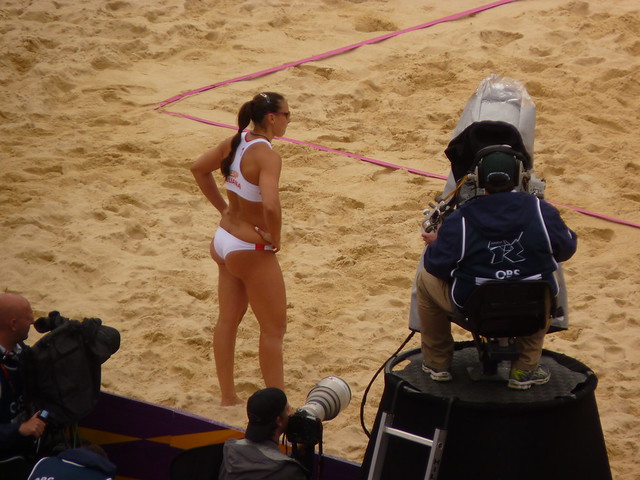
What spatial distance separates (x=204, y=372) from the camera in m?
6.34

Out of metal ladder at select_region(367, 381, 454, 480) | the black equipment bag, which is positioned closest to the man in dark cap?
metal ladder at select_region(367, 381, 454, 480)

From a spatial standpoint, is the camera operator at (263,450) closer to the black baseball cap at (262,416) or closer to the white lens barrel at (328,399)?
the black baseball cap at (262,416)

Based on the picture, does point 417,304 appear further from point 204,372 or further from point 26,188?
point 26,188

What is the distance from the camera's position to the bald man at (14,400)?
14.1 feet

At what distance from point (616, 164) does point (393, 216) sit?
6.80 feet

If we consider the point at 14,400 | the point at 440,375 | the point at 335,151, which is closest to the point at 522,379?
the point at 440,375

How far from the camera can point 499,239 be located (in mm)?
4031

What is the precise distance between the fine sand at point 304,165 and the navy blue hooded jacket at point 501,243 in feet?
6.03

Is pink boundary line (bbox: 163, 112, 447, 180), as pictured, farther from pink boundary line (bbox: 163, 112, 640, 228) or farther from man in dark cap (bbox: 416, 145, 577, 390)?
man in dark cap (bbox: 416, 145, 577, 390)

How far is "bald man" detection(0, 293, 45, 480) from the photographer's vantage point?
431cm

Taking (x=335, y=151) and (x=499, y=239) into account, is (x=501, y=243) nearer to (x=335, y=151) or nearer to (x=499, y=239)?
(x=499, y=239)

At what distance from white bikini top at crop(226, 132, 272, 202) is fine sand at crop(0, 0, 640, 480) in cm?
129

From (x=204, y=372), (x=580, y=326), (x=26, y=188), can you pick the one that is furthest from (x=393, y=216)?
(x=26, y=188)

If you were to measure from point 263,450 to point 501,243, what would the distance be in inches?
47.0
